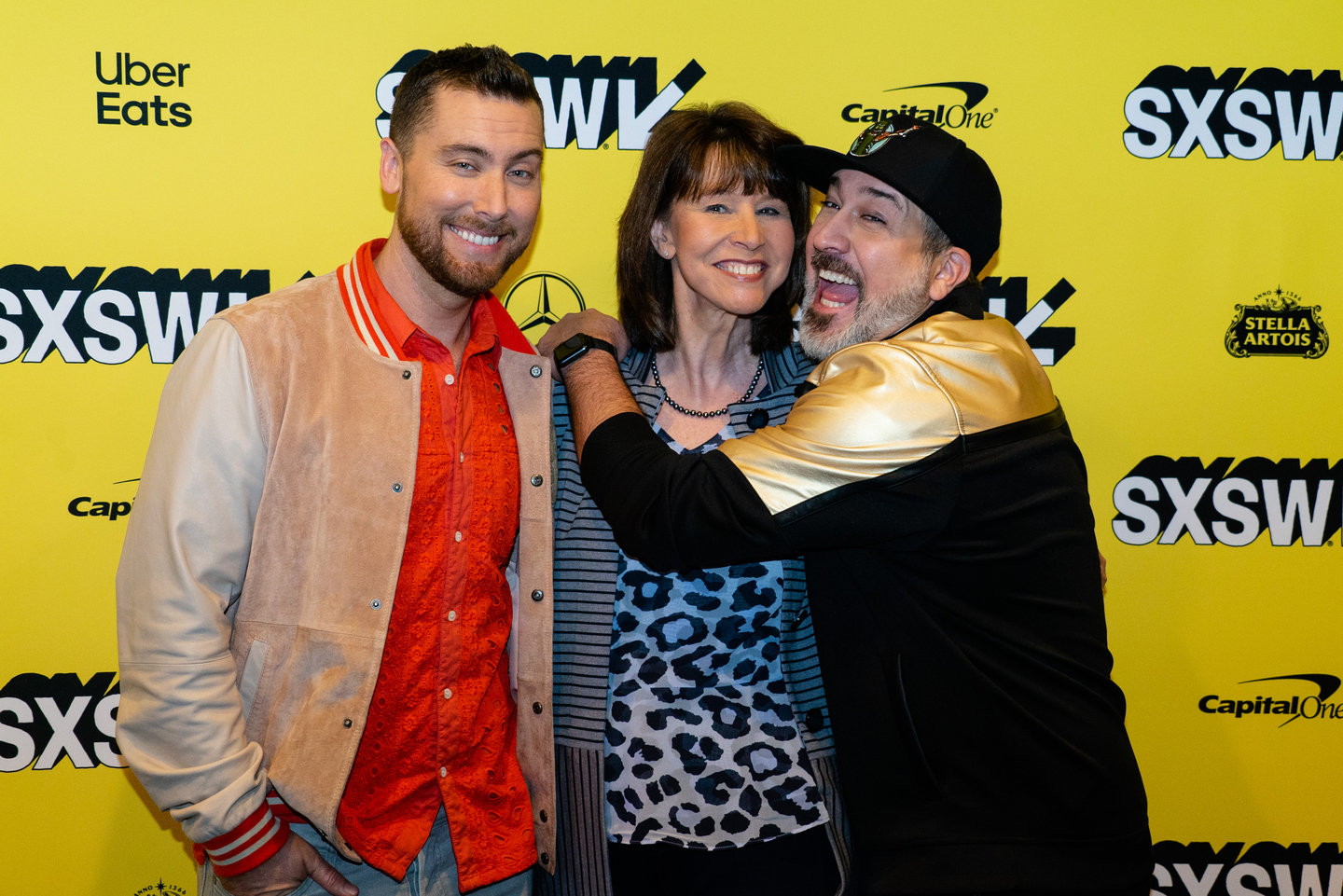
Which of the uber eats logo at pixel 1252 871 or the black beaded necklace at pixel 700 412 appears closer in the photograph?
the black beaded necklace at pixel 700 412

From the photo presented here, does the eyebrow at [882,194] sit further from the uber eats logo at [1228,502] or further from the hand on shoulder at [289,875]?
the hand on shoulder at [289,875]

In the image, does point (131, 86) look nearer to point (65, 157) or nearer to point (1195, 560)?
point (65, 157)

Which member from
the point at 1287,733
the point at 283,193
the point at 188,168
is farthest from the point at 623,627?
the point at 1287,733

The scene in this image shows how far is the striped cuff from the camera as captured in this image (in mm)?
1648

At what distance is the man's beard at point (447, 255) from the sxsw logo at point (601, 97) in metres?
0.79

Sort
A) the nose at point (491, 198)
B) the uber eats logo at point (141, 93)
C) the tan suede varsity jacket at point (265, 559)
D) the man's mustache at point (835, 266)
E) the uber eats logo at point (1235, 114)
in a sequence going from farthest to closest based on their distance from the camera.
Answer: the uber eats logo at point (1235, 114)
the uber eats logo at point (141, 93)
the man's mustache at point (835, 266)
the nose at point (491, 198)
the tan suede varsity jacket at point (265, 559)

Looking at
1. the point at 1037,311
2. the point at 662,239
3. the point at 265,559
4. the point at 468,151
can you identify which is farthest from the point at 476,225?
the point at 1037,311

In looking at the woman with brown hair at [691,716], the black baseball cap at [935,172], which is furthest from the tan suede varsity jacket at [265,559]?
the black baseball cap at [935,172]

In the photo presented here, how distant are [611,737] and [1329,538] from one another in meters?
2.13

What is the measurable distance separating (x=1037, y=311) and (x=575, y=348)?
1336mm

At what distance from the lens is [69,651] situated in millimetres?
2510

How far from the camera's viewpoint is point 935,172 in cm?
196

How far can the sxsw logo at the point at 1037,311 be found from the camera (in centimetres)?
267

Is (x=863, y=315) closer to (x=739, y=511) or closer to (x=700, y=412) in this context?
(x=700, y=412)
